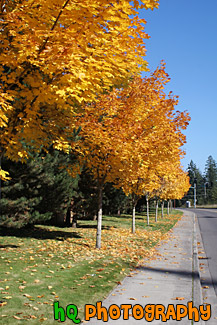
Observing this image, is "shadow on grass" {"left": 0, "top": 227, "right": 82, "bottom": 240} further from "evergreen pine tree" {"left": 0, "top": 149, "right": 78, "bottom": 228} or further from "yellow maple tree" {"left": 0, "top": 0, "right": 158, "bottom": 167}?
"yellow maple tree" {"left": 0, "top": 0, "right": 158, "bottom": 167}


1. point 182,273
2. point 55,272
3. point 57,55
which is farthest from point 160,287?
point 57,55

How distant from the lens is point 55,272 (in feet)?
24.0

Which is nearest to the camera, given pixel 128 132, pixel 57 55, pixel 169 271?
pixel 57 55

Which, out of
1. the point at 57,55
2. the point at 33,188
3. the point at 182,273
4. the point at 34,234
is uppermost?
the point at 57,55

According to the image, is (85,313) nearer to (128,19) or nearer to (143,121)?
(128,19)

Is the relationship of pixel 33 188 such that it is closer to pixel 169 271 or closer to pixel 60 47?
pixel 169 271

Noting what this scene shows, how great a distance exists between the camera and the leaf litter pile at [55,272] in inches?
198

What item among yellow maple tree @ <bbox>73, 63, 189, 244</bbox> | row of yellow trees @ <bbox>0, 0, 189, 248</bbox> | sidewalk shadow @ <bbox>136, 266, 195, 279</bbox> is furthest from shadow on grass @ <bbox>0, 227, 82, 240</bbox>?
row of yellow trees @ <bbox>0, 0, 189, 248</bbox>

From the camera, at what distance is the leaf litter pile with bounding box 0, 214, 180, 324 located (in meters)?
5.02

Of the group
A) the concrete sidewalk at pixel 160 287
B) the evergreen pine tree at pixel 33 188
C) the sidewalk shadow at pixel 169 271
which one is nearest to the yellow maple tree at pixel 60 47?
the concrete sidewalk at pixel 160 287

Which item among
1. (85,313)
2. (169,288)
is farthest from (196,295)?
(85,313)

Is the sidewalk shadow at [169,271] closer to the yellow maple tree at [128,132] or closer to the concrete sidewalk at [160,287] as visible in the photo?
the concrete sidewalk at [160,287]

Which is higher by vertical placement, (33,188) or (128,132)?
(128,132)

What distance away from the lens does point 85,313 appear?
4.74 m
